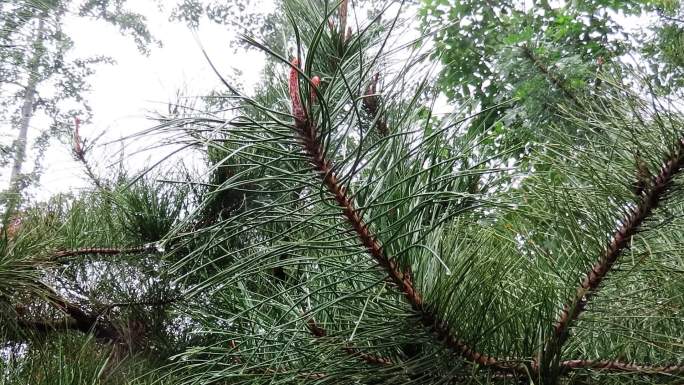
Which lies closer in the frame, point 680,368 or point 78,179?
point 680,368

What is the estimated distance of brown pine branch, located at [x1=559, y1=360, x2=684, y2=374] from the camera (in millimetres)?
538

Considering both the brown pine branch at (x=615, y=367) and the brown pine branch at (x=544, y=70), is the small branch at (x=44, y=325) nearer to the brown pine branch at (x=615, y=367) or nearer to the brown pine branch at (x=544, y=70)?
the brown pine branch at (x=615, y=367)

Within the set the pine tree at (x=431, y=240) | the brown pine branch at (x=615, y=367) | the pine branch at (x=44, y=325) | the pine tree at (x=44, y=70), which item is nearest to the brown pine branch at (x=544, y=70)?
the pine tree at (x=431, y=240)

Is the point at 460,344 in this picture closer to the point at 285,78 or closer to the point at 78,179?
the point at 285,78

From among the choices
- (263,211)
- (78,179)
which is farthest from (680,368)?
(78,179)

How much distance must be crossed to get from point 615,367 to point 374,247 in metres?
0.29

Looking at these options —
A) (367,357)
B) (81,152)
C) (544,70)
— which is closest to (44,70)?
(81,152)

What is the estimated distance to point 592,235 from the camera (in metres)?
0.51

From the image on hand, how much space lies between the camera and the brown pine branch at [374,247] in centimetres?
42

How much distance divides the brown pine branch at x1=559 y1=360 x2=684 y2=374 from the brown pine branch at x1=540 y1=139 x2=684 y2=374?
29 mm

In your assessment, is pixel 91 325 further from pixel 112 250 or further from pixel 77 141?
pixel 77 141

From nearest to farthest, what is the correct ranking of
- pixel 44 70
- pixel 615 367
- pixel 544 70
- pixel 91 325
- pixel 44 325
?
1. pixel 615 367
2. pixel 44 325
3. pixel 91 325
4. pixel 544 70
5. pixel 44 70

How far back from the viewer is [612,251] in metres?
0.50

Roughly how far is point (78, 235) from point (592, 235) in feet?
3.81
